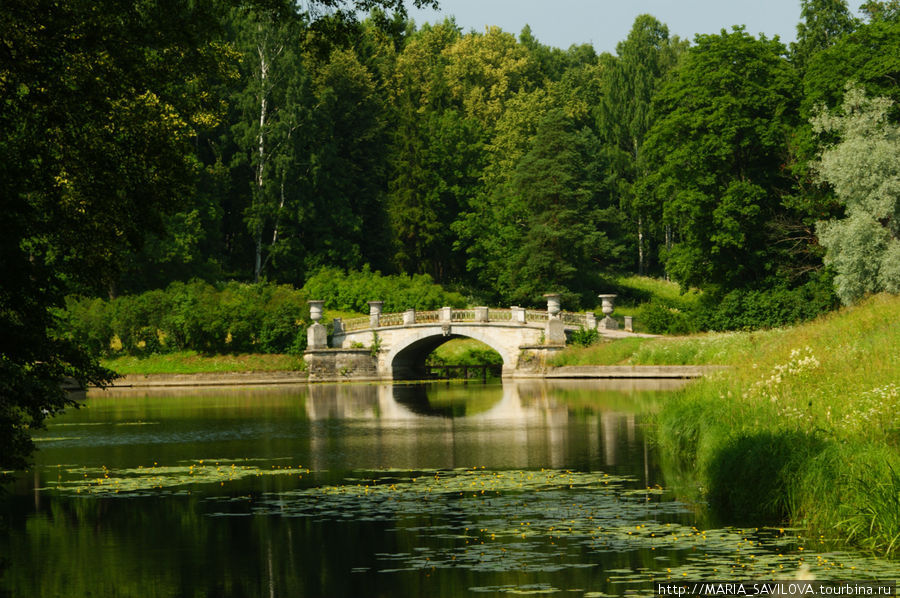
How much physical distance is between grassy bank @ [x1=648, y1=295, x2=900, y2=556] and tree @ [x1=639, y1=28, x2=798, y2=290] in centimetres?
2998

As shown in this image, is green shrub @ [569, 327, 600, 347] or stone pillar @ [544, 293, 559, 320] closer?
green shrub @ [569, 327, 600, 347]

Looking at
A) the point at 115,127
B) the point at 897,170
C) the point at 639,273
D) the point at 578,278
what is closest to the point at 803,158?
the point at 897,170

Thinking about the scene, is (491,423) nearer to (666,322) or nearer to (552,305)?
(552,305)

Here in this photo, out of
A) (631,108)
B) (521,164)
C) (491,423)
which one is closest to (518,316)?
(521,164)

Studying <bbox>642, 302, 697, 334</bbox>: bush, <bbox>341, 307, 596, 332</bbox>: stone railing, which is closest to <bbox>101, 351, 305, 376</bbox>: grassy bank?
<bbox>341, 307, 596, 332</bbox>: stone railing

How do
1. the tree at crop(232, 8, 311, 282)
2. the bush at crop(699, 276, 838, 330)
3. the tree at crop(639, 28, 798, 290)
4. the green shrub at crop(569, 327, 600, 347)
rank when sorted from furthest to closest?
the tree at crop(232, 8, 311, 282)
the tree at crop(639, 28, 798, 290)
the bush at crop(699, 276, 838, 330)
the green shrub at crop(569, 327, 600, 347)

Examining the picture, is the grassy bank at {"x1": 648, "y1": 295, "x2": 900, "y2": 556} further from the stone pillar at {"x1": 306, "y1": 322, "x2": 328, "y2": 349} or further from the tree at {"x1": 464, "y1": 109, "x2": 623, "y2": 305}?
the tree at {"x1": 464, "y1": 109, "x2": 623, "y2": 305}

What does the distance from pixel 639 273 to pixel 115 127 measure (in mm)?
67709

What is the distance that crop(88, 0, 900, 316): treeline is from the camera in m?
52.4

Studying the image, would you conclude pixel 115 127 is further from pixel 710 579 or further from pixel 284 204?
pixel 284 204

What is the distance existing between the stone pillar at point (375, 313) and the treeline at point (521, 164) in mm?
11625

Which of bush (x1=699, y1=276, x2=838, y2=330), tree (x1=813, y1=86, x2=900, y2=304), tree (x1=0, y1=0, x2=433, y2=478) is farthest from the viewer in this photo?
bush (x1=699, y1=276, x2=838, y2=330)

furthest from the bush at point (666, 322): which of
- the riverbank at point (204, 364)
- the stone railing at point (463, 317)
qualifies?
the riverbank at point (204, 364)

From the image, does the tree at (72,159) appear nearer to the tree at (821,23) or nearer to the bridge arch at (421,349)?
the bridge arch at (421,349)
